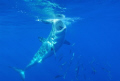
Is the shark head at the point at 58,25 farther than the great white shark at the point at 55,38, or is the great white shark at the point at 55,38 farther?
the shark head at the point at 58,25

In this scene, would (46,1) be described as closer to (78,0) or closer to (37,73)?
(78,0)

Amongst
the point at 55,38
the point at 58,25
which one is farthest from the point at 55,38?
the point at 58,25

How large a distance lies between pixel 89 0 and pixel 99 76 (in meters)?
31.2

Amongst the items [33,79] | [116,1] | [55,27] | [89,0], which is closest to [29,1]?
[89,0]

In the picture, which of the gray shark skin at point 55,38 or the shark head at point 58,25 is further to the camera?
the shark head at point 58,25

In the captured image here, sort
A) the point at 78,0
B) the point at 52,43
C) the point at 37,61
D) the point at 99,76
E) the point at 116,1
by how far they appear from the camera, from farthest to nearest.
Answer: the point at 99,76
the point at 116,1
the point at 78,0
the point at 37,61
the point at 52,43

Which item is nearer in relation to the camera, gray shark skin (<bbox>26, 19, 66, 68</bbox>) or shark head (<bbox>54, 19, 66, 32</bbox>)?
gray shark skin (<bbox>26, 19, 66, 68</bbox>)

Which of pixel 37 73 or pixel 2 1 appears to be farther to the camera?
pixel 37 73

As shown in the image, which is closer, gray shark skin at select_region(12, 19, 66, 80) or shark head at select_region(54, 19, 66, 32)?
gray shark skin at select_region(12, 19, 66, 80)

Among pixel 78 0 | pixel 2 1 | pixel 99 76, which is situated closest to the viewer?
pixel 2 1

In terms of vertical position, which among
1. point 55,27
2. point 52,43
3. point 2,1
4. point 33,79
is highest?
point 33,79

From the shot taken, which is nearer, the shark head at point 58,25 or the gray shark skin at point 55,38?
the gray shark skin at point 55,38

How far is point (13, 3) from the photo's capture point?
1686 centimetres

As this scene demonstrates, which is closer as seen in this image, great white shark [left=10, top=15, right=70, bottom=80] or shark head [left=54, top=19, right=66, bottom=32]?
great white shark [left=10, top=15, right=70, bottom=80]
